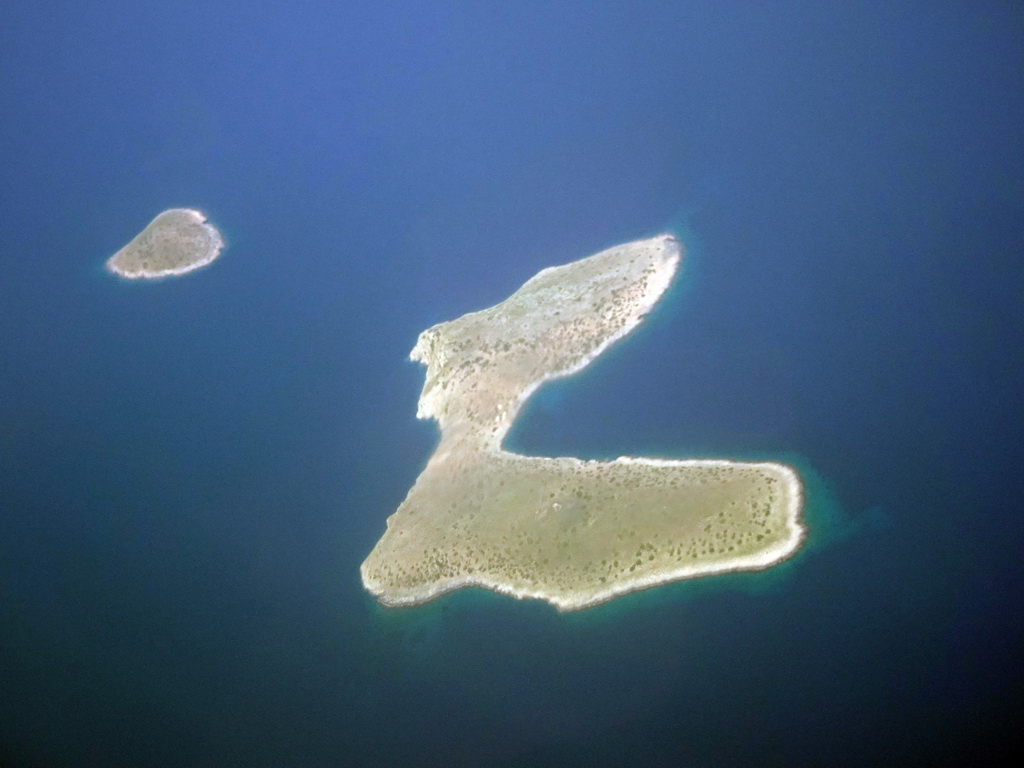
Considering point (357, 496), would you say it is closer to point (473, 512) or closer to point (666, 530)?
point (473, 512)

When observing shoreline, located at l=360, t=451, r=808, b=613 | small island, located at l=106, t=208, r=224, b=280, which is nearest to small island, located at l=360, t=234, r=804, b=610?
shoreline, located at l=360, t=451, r=808, b=613

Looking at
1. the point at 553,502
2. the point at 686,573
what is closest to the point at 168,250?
the point at 553,502

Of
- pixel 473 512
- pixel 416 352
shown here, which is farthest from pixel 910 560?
pixel 416 352

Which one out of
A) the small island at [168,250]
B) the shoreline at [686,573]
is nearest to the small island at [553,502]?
the shoreline at [686,573]

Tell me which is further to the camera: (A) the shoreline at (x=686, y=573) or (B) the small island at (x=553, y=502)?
(B) the small island at (x=553, y=502)

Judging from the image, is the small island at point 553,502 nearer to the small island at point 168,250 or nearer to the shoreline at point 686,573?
the shoreline at point 686,573

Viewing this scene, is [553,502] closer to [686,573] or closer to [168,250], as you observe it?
[686,573]

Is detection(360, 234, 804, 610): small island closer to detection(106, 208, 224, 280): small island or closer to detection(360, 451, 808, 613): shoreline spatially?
detection(360, 451, 808, 613): shoreline
